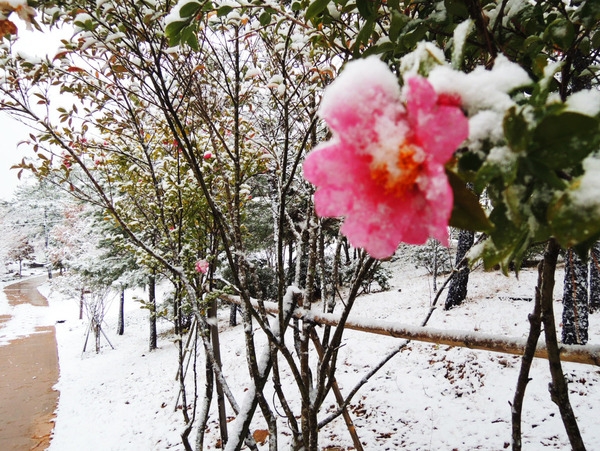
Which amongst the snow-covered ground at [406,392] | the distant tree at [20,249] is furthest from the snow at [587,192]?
the distant tree at [20,249]

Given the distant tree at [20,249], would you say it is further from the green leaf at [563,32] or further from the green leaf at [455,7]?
the green leaf at [563,32]

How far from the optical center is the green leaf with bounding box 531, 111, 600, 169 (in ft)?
0.89

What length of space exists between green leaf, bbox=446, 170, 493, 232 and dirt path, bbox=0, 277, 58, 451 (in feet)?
24.3

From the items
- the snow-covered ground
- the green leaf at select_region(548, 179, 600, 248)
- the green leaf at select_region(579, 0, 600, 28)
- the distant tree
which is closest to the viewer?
the green leaf at select_region(548, 179, 600, 248)

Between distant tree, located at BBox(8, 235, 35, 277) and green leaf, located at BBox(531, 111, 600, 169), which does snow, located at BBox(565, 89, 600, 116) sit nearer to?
green leaf, located at BBox(531, 111, 600, 169)

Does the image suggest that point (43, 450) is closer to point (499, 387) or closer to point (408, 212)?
point (499, 387)

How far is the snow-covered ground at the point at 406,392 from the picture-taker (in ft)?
13.5

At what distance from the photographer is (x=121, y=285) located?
468 inches

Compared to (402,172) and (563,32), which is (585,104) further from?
(563,32)

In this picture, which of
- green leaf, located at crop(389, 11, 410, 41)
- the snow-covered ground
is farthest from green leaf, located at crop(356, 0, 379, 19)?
the snow-covered ground

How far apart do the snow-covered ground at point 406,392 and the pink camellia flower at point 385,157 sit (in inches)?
103

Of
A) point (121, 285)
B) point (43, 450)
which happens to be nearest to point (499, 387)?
point (43, 450)

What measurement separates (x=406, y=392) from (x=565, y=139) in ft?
18.1

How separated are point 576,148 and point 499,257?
4.2 inches
